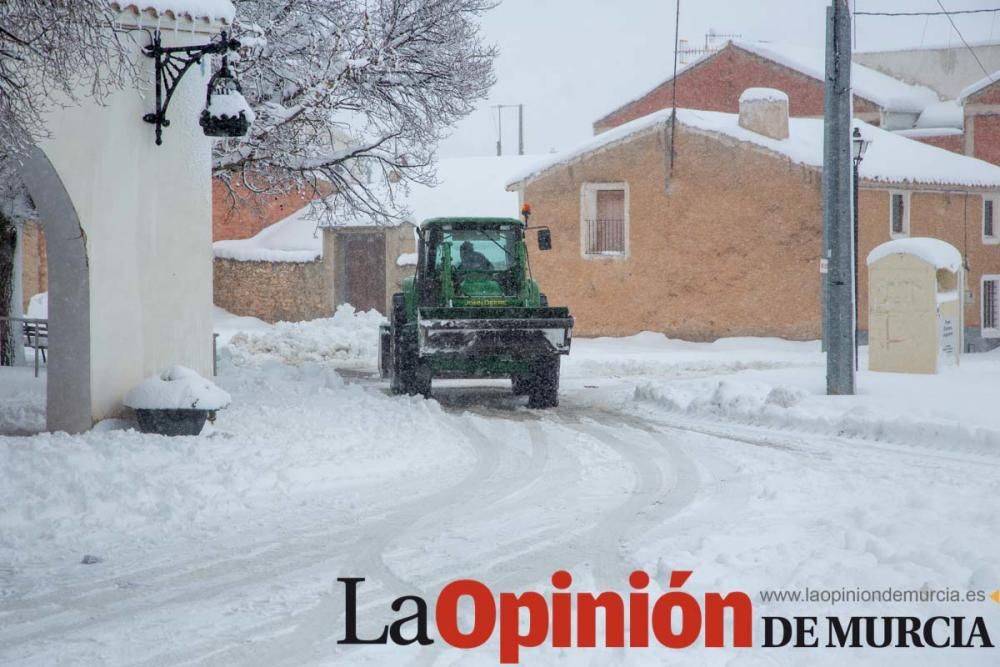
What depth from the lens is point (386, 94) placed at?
1627cm

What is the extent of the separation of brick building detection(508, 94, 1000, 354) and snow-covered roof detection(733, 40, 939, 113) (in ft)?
28.1

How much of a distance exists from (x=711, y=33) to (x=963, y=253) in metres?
22.4

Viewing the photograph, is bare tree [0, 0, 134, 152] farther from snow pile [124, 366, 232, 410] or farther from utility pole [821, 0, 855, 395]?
utility pole [821, 0, 855, 395]

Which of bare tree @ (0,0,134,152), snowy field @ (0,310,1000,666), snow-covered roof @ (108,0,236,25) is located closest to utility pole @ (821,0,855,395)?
snowy field @ (0,310,1000,666)

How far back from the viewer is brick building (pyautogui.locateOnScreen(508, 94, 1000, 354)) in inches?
1051

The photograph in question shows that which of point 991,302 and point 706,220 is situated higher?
point 706,220

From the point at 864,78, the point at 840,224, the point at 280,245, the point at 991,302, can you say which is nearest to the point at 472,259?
the point at 840,224

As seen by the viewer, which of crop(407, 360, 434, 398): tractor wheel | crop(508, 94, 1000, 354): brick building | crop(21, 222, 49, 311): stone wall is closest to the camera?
crop(407, 360, 434, 398): tractor wheel

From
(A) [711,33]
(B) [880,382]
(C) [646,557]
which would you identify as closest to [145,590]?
(C) [646,557]

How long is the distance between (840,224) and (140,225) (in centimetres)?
743

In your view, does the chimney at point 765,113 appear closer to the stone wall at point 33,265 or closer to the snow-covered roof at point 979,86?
the snow-covered roof at point 979,86

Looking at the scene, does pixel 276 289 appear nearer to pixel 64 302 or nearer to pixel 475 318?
pixel 475 318

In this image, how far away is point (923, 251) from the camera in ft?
50.7

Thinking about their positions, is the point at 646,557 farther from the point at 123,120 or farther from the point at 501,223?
the point at 501,223
